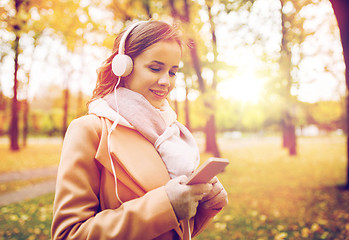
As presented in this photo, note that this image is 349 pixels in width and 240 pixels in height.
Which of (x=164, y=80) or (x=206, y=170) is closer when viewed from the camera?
(x=206, y=170)

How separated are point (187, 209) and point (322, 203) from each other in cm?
616

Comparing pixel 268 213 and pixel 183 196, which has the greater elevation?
pixel 183 196

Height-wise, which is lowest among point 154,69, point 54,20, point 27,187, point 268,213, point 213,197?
point 268,213

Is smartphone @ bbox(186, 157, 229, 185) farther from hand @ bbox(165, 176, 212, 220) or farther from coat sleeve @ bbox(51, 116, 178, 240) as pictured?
coat sleeve @ bbox(51, 116, 178, 240)

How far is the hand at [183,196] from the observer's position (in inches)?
43.3

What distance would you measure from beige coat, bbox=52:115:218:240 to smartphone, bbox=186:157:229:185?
6.3 inches

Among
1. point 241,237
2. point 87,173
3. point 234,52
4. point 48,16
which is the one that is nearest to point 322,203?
point 241,237

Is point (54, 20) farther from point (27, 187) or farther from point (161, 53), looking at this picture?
point (161, 53)

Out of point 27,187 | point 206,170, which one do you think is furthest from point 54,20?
point 206,170

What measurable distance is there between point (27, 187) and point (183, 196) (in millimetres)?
8164

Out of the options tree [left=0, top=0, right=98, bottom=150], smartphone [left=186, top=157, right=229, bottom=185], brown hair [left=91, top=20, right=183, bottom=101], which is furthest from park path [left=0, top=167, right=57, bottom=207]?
smartphone [left=186, top=157, right=229, bottom=185]

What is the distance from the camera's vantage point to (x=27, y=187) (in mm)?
7641

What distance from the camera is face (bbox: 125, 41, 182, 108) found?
1.35 metres

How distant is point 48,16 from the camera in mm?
8539
